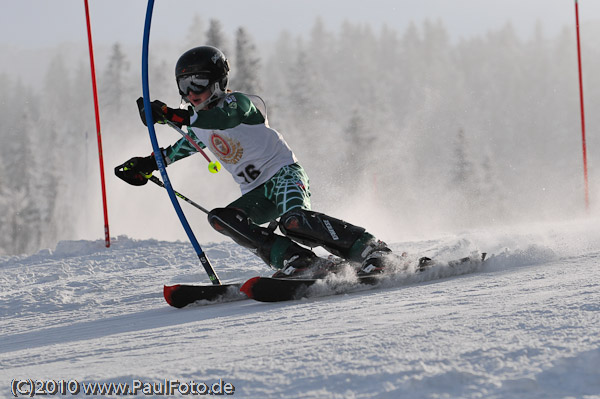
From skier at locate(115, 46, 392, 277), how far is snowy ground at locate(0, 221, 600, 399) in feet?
1.23

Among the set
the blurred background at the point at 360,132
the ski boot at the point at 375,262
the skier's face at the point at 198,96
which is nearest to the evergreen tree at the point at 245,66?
the blurred background at the point at 360,132

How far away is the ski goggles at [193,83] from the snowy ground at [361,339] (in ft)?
4.04

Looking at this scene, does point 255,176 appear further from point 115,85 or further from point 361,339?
point 115,85

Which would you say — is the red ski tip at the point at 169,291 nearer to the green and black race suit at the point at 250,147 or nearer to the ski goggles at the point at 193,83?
the green and black race suit at the point at 250,147

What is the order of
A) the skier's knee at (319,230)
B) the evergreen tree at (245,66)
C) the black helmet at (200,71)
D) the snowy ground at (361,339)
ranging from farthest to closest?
1. the evergreen tree at (245,66)
2. the black helmet at (200,71)
3. the skier's knee at (319,230)
4. the snowy ground at (361,339)

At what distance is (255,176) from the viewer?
400 centimetres

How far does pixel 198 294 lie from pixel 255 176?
0.83m

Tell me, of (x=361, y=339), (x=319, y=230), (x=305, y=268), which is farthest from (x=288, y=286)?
(x=361, y=339)

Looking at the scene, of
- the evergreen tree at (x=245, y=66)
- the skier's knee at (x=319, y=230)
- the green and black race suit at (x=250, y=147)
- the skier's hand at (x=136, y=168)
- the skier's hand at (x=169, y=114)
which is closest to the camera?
the skier's hand at (x=169, y=114)

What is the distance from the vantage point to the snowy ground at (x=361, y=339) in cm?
150

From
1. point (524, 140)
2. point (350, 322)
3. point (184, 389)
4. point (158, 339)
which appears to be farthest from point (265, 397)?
point (524, 140)

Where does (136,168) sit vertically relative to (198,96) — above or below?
below

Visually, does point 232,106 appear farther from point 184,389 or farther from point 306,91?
point 306,91

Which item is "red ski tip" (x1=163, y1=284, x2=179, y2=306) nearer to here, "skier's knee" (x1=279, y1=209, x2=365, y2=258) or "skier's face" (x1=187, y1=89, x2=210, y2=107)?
"skier's knee" (x1=279, y1=209, x2=365, y2=258)
